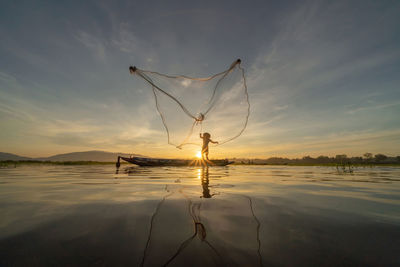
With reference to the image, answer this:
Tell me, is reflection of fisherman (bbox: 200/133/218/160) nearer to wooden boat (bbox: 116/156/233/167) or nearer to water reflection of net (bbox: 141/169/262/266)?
wooden boat (bbox: 116/156/233/167)

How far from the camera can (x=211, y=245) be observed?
6.64 ft

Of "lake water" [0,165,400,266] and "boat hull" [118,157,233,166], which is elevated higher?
"boat hull" [118,157,233,166]

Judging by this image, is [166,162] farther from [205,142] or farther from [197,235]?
[197,235]

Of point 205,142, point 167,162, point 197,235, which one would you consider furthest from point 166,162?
point 197,235

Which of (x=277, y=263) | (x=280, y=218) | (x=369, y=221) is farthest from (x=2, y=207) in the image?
(x=369, y=221)

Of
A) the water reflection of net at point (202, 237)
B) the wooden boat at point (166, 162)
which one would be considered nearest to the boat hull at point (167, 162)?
the wooden boat at point (166, 162)

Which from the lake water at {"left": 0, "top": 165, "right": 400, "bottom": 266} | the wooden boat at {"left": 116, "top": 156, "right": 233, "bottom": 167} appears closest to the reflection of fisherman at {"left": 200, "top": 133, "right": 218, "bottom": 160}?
the wooden boat at {"left": 116, "top": 156, "right": 233, "bottom": 167}

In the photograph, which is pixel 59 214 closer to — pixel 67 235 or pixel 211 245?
pixel 67 235

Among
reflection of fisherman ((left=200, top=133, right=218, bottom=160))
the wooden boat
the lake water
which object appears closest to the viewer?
the lake water

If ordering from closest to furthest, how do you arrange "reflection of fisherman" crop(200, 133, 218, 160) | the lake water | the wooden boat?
the lake water
"reflection of fisherman" crop(200, 133, 218, 160)
the wooden boat

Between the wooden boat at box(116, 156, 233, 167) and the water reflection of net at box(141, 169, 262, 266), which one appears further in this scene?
the wooden boat at box(116, 156, 233, 167)

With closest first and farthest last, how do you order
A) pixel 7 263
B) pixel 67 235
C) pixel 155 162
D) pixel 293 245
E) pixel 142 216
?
pixel 7 263 < pixel 293 245 < pixel 67 235 < pixel 142 216 < pixel 155 162

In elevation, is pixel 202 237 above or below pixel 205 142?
below

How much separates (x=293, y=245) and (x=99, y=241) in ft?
7.80
